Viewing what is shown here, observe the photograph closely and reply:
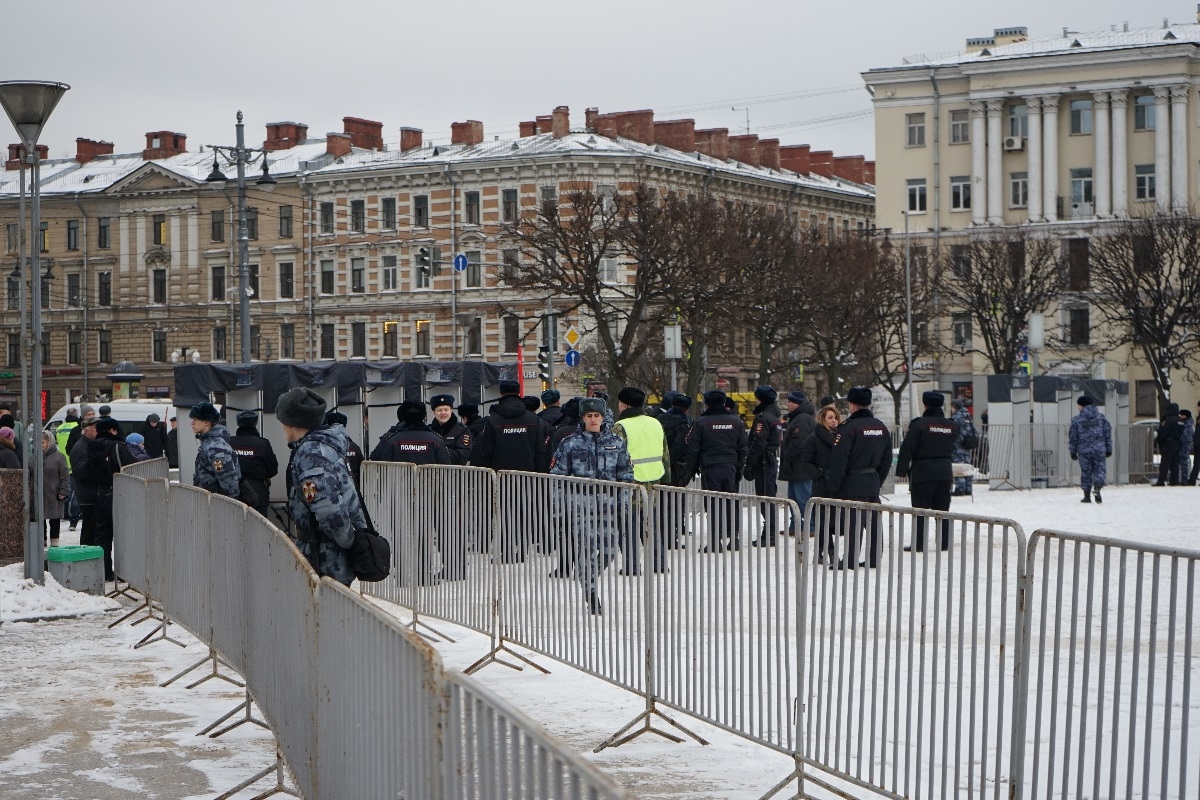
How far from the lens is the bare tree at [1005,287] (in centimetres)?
6194

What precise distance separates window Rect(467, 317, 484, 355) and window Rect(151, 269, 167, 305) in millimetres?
17445

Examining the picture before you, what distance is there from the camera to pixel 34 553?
16.2 m

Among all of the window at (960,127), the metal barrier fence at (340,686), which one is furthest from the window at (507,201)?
the metal barrier fence at (340,686)

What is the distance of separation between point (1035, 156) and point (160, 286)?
142 feet

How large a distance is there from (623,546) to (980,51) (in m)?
77.7

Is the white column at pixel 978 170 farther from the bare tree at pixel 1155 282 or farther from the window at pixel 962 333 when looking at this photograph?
the bare tree at pixel 1155 282

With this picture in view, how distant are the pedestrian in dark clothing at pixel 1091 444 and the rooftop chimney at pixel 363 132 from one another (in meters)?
63.8

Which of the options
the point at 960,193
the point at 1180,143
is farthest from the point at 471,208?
the point at 1180,143

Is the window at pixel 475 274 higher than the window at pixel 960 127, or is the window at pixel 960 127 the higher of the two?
the window at pixel 960 127

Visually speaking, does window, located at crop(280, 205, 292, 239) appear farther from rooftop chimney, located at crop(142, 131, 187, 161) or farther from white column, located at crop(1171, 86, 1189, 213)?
white column, located at crop(1171, 86, 1189, 213)

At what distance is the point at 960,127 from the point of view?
266 feet

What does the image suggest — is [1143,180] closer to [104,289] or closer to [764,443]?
[104,289]

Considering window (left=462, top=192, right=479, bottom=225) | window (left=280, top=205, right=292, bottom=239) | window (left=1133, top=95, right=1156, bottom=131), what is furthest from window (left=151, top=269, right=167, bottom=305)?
window (left=1133, top=95, right=1156, bottom=131)

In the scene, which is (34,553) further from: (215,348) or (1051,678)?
(215,348)
